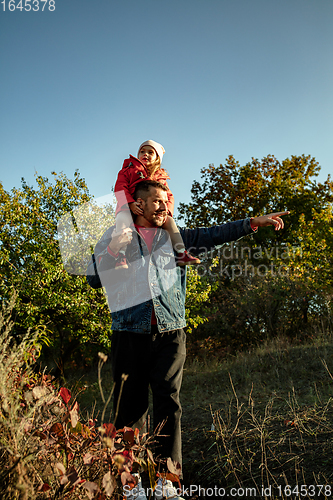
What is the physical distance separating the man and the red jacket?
30 centimetres

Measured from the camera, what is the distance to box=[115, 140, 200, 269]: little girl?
229cm

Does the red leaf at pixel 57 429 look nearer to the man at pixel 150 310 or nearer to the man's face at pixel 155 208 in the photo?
the man at pixel 150 310

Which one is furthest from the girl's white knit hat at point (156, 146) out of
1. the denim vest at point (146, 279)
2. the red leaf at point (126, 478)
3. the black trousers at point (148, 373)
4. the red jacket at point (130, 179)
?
the red leaf at point (126, 478)

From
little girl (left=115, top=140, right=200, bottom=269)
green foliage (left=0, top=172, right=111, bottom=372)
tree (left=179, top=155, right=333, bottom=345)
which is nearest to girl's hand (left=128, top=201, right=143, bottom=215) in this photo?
little girl (left=115, top=140, right=200, bottom=269)

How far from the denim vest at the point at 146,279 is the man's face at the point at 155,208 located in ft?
0.33

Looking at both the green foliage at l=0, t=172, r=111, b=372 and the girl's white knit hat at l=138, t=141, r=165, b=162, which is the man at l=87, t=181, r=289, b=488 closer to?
the girl's white knit hat at l=138, t=141, r=165, b=162

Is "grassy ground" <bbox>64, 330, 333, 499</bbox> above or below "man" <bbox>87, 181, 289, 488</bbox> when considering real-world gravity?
below

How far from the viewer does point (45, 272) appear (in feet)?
17.9

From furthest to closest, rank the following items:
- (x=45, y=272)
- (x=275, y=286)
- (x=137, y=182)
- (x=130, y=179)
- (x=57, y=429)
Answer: (x=275, y=286) < (x=45, y=272) < (x=130, y=179) < (x=137, y=182) < (x=57, y=429)

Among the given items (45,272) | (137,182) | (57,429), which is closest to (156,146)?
(137,182)

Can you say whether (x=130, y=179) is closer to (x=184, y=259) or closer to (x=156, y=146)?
(x=156, y=146)

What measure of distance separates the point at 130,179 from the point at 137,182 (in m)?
0.26

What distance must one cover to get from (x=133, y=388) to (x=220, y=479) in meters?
1.09

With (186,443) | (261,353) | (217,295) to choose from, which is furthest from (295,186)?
(186,443)
